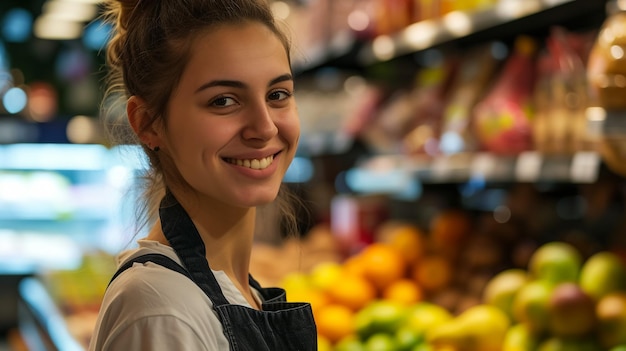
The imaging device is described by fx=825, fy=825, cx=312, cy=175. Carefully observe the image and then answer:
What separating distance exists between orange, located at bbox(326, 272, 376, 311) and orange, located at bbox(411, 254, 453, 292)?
0.69ft

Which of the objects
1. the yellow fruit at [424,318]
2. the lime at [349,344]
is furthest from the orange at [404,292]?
the lime at [349,344]

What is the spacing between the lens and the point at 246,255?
1.33 metres

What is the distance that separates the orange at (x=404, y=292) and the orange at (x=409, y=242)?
18 cm

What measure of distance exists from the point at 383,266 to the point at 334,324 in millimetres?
465

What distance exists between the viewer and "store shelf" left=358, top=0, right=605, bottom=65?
241 centimetres

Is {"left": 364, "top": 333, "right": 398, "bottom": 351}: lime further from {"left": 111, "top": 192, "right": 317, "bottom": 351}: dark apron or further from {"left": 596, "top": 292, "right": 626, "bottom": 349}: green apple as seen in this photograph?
{"left": 111, "top": 192, "right": 317, "bottom": 351}: dark apron

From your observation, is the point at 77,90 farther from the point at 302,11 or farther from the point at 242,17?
the point at 242,17

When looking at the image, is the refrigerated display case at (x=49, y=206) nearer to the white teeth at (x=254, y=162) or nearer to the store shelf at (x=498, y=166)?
the store shelf at (x=498, y=166)

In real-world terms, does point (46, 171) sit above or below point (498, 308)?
above

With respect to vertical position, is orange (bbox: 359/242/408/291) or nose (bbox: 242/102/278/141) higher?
orange (bbox: 359/242/408/291)

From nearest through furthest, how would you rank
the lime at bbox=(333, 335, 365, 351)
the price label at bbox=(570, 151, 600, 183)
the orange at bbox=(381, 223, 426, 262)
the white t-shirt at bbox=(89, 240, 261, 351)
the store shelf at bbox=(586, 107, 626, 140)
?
the white t-shirt at bbox=(89, 240, 261, 351), the store shelf at bbox=(586, 107, 626, 140), the price label at bbox=(570, 151, 600, 183), the lime at bbox=(333, 335, 365, 351), the orange at bbox=(381, 223, 426, 262)

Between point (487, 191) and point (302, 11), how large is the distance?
5.83ft

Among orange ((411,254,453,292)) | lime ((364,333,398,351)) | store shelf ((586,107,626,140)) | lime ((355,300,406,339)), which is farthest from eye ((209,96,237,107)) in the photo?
orange ((411,254,453,292))

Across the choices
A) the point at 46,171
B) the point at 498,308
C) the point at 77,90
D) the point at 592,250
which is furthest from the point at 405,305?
the point at 77,90
